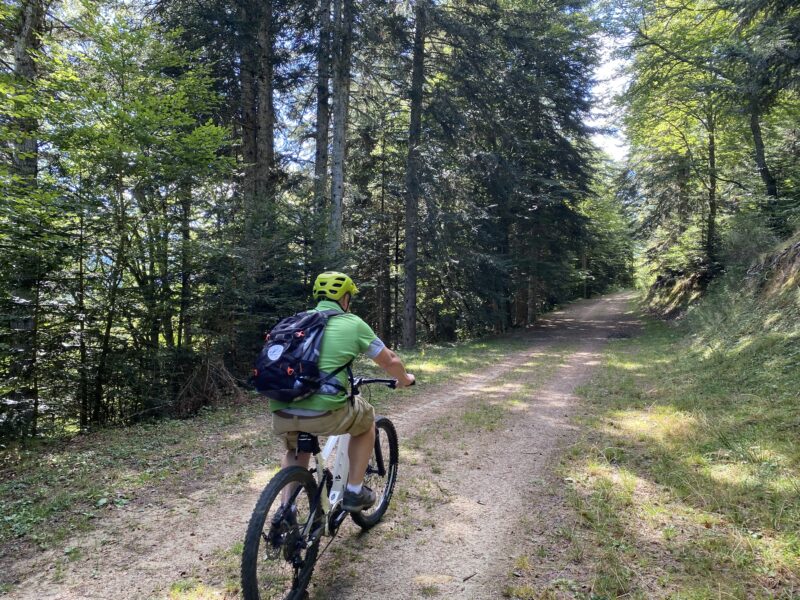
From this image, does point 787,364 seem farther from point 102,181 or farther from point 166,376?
point 102,181

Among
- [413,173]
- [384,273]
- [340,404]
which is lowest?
[340,404]

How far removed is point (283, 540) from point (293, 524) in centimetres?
10

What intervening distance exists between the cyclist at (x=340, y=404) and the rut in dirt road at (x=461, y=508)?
472 millimetres

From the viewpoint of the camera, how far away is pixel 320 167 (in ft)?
43.2

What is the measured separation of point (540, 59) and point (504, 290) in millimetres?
9032

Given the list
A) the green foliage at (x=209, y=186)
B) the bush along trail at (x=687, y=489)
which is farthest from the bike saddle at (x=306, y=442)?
the green foliage at (x=209, y=186)

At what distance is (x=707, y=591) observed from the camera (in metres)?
2.69

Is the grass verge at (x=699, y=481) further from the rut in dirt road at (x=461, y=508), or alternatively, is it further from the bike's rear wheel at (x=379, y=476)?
the bike's rear wheel at (x=379, y=476)

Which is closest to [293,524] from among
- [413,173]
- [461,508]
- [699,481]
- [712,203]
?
[461,508]

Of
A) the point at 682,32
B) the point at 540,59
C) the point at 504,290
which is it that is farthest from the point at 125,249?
the point at 682,32

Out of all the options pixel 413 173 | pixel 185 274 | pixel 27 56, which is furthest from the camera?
pixel 413 173

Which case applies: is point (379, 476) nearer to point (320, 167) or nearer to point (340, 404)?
point (340, 404)

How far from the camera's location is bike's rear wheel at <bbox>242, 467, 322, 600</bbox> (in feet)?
7.80

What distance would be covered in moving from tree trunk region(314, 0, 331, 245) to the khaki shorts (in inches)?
294
